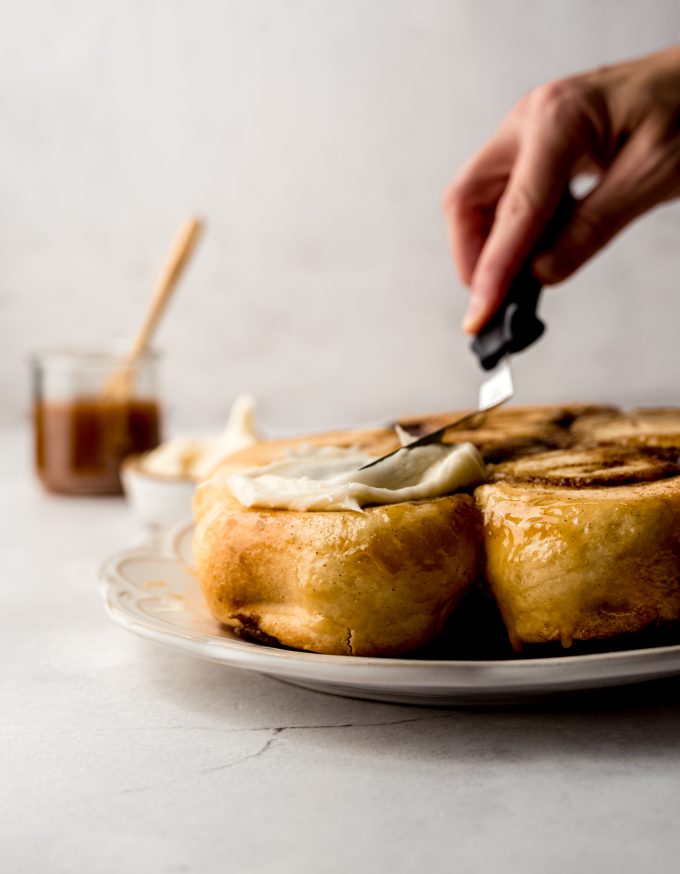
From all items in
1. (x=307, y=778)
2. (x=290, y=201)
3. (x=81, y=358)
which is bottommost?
(x=307, y=778)

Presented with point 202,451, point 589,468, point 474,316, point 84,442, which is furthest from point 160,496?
point 589,468

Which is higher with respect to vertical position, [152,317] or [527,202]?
[527,202]

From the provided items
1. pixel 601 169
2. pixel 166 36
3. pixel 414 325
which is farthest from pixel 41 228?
pixel 601 169

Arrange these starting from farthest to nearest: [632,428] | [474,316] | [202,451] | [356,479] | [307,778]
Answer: [202,451]
[474,316]
[632,428]
[356,479]
[307,778]

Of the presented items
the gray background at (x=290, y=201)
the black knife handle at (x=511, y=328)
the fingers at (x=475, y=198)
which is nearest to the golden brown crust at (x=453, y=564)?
the black knife handle at (x=511, y=328)

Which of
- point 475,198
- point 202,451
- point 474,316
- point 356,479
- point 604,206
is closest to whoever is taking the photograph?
point 356,479

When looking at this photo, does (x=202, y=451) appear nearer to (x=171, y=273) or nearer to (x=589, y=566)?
(x=171, y=273)
